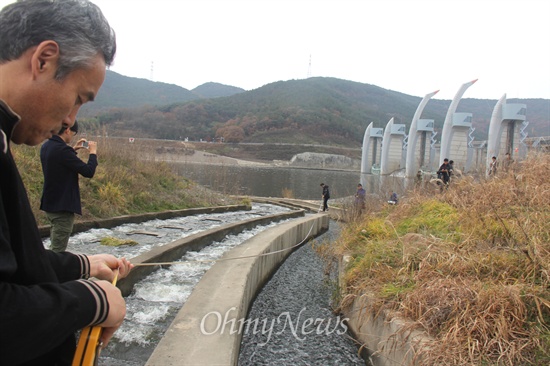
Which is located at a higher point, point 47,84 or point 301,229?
point 47,84

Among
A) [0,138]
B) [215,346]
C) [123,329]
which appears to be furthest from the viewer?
[123,329]

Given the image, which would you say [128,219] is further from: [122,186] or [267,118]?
[267,118]

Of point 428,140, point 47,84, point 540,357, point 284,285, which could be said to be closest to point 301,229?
point 284,285

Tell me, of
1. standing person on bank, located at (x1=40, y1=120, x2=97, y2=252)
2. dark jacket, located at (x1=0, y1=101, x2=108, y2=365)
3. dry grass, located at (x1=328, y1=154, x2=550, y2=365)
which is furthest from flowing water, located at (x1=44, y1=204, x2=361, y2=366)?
dark jacket, located at (x1=0, y1=101, x2=108, y2=365)

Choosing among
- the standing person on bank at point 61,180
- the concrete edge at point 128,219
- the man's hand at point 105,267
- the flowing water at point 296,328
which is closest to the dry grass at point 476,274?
the flowing water at point 296,328

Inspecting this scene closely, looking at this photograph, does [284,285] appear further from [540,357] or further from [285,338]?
[540,357]

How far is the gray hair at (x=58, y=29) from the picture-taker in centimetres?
105

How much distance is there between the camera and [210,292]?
390 cm

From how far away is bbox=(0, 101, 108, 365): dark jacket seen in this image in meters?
0.88

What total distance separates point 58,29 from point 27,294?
2.37 feet

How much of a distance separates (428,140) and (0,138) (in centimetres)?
6546

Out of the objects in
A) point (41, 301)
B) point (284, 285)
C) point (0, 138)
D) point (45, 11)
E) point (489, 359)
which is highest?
point (45, 11)

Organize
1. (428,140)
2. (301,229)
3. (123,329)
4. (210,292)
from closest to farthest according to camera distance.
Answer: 1. (123,329)
2. (210,292)
3. (301,229)
4. (428,140)

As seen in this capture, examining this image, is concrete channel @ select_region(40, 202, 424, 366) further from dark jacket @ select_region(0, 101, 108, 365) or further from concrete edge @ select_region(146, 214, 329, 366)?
dark jacket @ select_region(0, 101, 108, 365)
